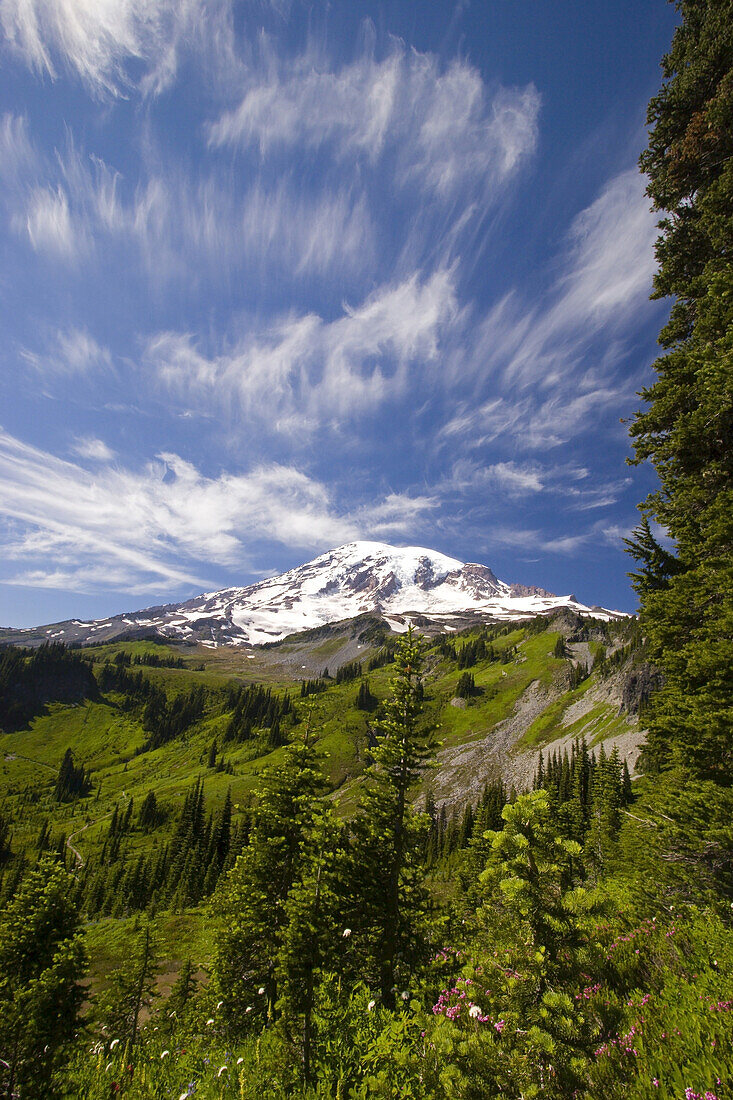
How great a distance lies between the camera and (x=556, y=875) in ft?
18.2

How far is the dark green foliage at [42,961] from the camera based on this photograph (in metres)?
17.2

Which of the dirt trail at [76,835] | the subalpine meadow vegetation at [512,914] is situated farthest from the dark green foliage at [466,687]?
the subalpine meadow vegetation at [512,914]

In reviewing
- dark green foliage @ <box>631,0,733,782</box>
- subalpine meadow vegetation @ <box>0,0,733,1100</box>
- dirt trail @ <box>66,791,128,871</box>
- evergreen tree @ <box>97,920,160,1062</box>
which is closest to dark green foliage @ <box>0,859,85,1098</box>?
subalpine meadow vegetation @ <box>0,0,733,1100</box>

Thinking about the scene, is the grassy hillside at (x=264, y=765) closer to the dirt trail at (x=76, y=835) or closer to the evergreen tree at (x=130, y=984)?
the dirt trail at (x=76, y=835)

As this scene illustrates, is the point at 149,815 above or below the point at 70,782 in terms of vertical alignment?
above

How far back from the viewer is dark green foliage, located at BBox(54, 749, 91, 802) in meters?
170

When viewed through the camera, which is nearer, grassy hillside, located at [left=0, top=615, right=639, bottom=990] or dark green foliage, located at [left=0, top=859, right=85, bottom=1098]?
dark green foliage, located at [left=0, top=859, right=85, bottom=1098]

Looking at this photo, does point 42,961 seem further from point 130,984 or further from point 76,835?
point 76,835

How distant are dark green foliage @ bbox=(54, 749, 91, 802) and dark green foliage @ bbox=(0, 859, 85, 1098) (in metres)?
197

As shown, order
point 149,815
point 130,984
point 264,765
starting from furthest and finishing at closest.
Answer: point 149,815
point 264,765
point 130,984

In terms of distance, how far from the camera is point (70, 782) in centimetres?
17612

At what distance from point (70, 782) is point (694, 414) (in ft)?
768

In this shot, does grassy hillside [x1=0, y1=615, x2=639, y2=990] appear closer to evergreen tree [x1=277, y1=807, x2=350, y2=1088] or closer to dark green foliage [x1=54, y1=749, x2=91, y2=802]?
dark green foliage [x1=54, y1=749, x2=91, y2=802]

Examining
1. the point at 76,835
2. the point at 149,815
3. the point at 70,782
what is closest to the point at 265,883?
the point at 149,815
